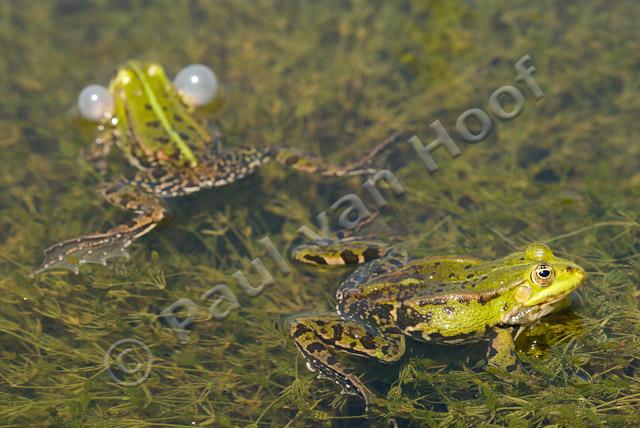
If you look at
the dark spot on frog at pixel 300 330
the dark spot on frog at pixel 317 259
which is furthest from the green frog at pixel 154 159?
the dark spot on frog at pixel 300 330

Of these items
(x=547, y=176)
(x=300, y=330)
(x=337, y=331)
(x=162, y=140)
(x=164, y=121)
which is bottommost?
(x=547, y=176)

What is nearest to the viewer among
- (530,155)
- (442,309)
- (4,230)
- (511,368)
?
(511,368)

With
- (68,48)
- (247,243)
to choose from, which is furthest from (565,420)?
(68,48)

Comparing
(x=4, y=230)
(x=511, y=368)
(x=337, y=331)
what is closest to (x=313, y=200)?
(x=337, y=331)

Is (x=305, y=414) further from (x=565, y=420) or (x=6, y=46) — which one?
(x=6, y=46)

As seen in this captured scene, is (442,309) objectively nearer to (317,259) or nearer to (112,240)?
(317,259)

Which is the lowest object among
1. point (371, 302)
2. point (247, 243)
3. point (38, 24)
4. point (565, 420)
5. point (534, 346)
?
point (565, 420)

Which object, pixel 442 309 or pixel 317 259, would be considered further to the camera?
pixel 317 259

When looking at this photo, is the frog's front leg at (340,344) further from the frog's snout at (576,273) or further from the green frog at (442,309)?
the frog's snout at (576,273)
